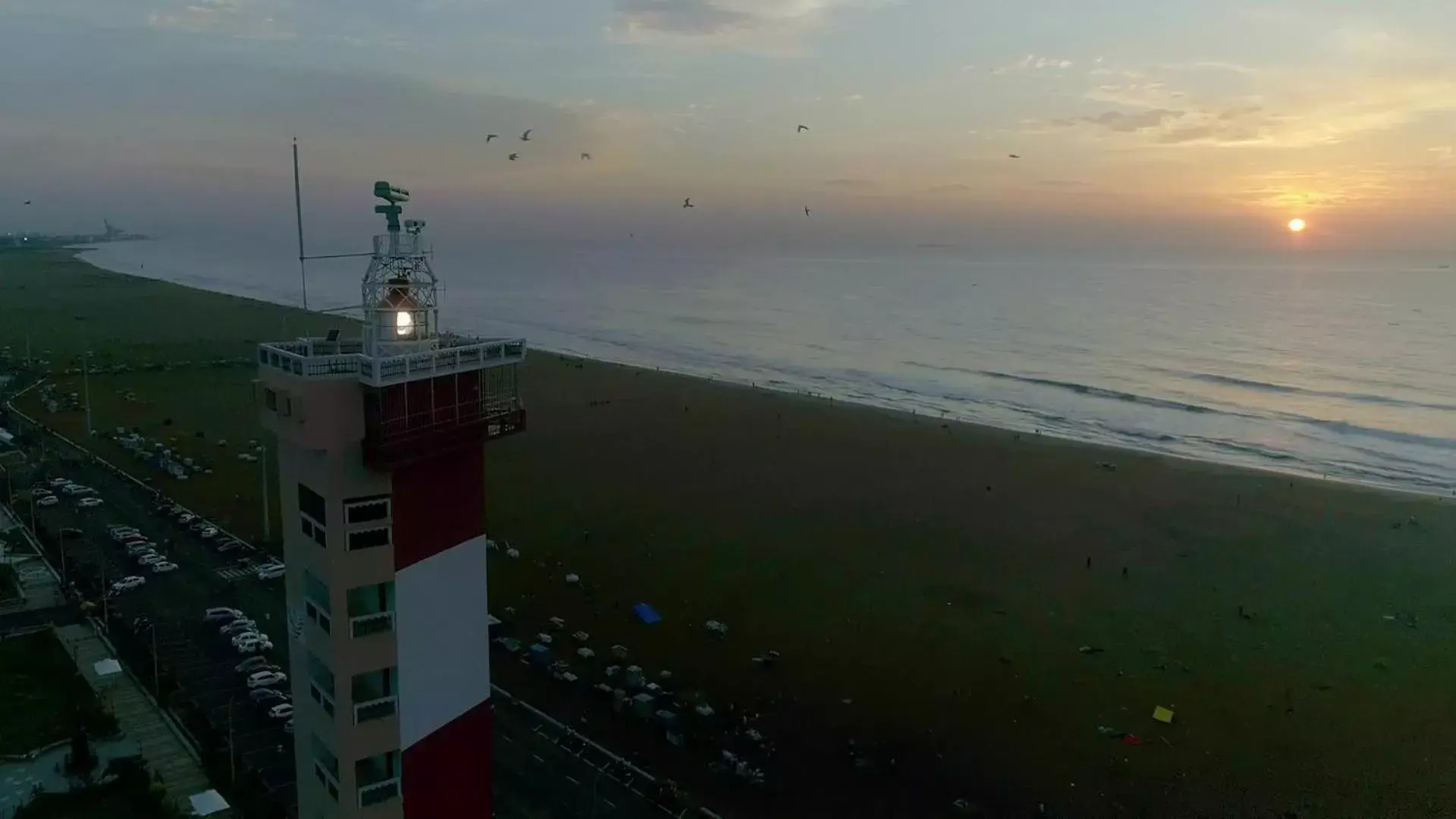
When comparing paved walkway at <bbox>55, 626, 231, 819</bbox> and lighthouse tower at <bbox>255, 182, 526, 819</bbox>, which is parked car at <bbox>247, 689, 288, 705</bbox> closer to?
paved walkway at <bbox>55, 626, 231, 819</bbox>

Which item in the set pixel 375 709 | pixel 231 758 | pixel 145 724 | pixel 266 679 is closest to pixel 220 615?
pixel 266 679

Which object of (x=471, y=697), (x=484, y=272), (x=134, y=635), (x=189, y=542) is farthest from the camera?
(x=484, y=272)

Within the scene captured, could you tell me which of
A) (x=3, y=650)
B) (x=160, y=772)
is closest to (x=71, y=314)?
(x=3, y=650)

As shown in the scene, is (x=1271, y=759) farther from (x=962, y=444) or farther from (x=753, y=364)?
(x=753, y=364)

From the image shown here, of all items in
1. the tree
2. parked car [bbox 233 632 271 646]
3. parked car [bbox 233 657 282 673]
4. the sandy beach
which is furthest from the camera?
parked car [bbox 233 632 271 646]

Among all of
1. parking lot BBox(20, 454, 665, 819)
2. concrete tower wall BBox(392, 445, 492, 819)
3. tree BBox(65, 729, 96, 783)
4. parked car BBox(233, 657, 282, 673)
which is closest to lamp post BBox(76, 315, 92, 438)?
parking lot BBox(20, 454, 665, 819)

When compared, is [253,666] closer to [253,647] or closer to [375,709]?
[253,647]
